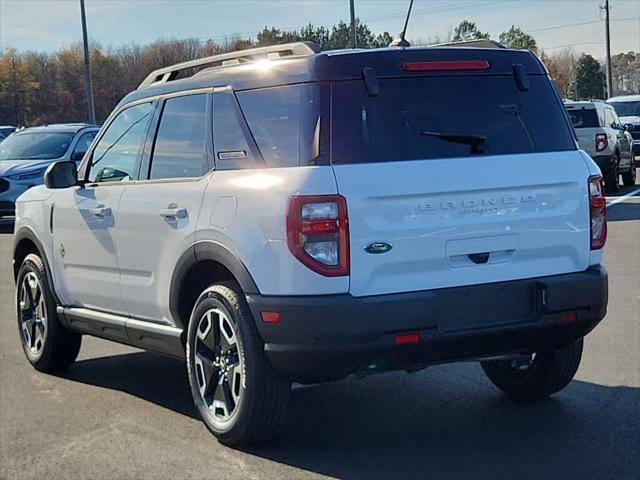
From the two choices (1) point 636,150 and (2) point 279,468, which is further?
(1) point 636,150

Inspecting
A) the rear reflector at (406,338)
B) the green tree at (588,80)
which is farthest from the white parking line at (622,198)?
the green tree at (588,80)

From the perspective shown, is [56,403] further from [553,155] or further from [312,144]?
[553,155]

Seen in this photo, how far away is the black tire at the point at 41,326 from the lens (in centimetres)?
670

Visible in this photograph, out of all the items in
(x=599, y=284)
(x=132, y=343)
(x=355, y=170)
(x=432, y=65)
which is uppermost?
(x=432, y=65)

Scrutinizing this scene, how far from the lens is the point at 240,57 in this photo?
5.41 metres

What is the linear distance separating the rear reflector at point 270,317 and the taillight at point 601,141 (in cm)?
1566

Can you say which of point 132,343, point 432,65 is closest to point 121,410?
point 132,343

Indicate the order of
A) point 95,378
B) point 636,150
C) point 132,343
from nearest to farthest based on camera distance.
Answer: point 132,343, point 95,378, point 636,150

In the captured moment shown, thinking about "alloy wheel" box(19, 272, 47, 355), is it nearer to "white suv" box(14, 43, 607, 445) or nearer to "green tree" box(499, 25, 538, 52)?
"white suv" box(14, 43, 607, 445)

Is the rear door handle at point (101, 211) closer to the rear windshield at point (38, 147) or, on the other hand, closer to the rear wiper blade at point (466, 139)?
the rear wiper blade at point (466, 139)

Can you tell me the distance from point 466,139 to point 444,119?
0.49 ft

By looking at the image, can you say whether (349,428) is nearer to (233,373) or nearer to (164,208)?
(233,373)

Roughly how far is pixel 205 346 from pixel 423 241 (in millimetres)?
1402

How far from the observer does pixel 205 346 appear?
5090mm
